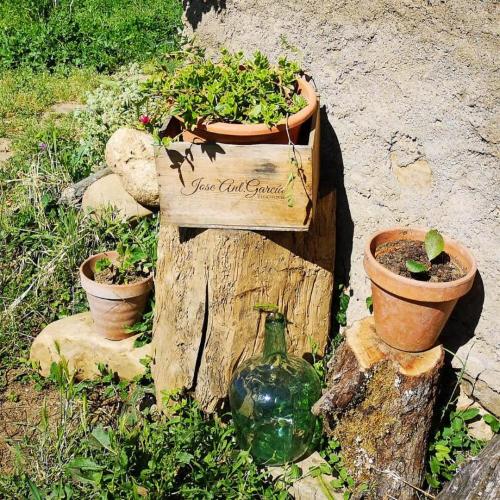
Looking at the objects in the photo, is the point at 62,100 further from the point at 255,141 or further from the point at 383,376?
the point at 383,376

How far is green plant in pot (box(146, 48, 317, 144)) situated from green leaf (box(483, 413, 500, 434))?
143 centimetres

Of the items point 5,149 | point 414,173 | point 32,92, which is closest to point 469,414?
point 414,173

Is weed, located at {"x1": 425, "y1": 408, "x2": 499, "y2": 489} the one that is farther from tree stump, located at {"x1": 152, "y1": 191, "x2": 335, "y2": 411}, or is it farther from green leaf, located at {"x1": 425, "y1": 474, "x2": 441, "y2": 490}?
tree stump, located at {"x1": 152, "y1": 191, "x2": 335, "y2": 411}

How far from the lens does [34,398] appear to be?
3322 mm

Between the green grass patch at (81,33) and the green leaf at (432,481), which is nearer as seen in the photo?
the green leaf at (432,481)

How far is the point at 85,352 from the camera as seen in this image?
339cm

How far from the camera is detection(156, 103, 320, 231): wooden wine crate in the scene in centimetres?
238

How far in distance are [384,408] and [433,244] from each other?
672 mm

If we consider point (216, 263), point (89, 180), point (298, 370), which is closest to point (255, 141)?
point (216, 263)

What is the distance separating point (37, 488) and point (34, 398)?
0.88 metres

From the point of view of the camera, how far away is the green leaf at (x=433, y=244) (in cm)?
249

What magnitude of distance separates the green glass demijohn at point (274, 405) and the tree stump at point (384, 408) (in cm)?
15

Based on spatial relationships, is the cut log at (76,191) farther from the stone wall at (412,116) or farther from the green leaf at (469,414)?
the green leaf at (469,414)

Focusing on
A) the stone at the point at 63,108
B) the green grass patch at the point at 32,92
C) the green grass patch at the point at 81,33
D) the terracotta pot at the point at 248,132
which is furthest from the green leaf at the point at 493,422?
the green grass patch at the point at 81,33
